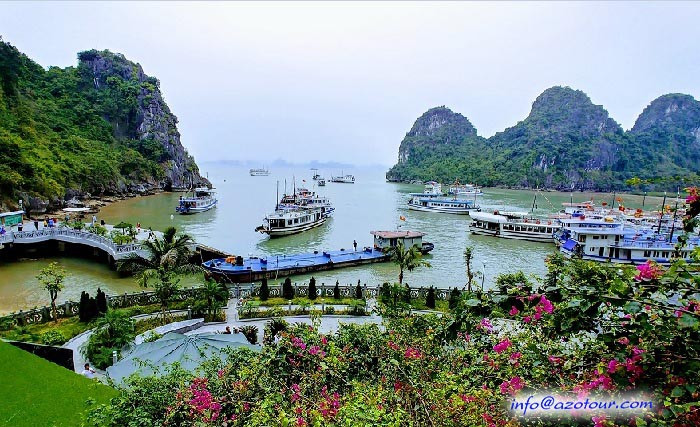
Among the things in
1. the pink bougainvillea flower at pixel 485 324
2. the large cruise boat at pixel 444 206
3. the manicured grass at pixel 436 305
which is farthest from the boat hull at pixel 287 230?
the pink bougainvillea flower at pixel 485 324

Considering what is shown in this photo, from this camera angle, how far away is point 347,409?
4480mm

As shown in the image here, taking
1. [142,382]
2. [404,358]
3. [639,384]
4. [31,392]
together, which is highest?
[639,384]

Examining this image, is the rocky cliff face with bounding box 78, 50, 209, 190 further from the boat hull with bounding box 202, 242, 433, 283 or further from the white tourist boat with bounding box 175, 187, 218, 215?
the boat hull with bounding box 202, 242, 433, 283

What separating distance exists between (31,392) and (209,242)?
104ft

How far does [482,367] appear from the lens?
5496 millimetres

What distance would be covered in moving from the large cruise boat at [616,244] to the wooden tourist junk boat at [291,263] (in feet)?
47.1

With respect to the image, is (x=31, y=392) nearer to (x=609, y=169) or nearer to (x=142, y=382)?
(x=142, y=382)

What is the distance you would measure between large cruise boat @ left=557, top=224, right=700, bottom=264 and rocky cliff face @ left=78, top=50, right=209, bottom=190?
7963cm

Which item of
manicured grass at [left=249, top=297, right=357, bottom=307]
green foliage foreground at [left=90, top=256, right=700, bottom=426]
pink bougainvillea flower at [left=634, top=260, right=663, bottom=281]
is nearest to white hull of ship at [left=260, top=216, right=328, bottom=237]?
manicured grass at [left=249, top=297, right=357, bottom=307]

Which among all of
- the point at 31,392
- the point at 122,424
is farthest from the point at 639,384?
the point at 31,392

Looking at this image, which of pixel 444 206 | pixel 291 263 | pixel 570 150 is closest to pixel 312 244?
pixel 291 263

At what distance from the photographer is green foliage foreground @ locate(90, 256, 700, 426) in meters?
2.83

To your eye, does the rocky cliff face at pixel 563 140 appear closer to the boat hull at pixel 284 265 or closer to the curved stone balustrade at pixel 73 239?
the boat hull at pixel 284 265

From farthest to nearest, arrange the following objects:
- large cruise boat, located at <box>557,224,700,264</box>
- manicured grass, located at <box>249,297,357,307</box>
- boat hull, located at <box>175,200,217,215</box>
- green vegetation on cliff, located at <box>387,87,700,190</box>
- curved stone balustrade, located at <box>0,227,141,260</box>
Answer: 1. green vegetation on cliff, located at <box>387,87,700,190</box>
2. boat hull, located at <box>175,200,217,215</box>
3. large cruise boat, located at <box>557,224,700,264</box>
4. curved stone balustrade, located at <box>0,227,141,260</box>
5. manicured grass, located at <box>249,297,357,307</box>
